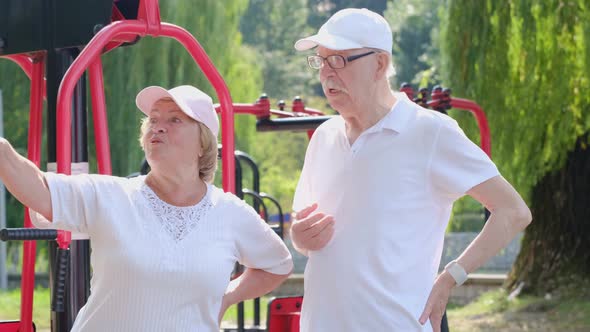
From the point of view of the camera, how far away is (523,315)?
11.2 metres

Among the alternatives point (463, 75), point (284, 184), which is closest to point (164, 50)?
point (463, 75)

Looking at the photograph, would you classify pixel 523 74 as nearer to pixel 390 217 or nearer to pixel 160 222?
pixel 390 217

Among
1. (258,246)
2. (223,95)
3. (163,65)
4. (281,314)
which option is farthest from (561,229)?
(258,246)

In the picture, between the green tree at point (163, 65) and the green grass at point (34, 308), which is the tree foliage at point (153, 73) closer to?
the green tree at point (163, 65)

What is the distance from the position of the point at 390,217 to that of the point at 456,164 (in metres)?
0.21

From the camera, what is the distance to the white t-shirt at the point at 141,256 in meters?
2.67

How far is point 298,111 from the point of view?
6039 mm

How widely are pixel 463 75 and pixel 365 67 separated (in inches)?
320

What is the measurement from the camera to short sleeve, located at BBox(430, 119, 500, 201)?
2787mm

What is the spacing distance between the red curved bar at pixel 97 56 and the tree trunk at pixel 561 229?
8323mm

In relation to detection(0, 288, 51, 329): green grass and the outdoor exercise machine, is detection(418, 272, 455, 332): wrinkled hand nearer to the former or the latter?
the outdoor exercise machine

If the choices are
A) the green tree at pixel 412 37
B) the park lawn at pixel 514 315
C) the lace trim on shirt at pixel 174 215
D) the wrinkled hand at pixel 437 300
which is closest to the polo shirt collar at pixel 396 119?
the wrinkled hand at pixel 437 300

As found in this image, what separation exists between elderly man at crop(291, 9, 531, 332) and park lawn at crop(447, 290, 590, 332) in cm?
764

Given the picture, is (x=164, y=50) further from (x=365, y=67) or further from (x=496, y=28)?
(x=365, y=67)
